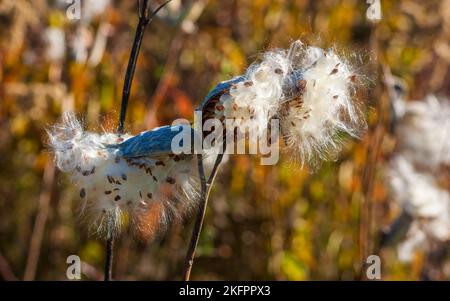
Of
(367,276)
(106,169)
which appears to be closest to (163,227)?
(106,169)

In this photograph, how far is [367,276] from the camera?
188 cm

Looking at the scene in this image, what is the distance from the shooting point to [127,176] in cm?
111

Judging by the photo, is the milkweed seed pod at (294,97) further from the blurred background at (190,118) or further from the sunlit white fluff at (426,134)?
the sunlit white fluff at (426,134)

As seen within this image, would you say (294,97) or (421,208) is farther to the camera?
(421,208)

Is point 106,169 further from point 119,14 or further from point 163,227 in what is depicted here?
point 119,14

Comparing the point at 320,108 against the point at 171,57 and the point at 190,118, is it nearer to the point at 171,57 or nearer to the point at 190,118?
the point at 171,57

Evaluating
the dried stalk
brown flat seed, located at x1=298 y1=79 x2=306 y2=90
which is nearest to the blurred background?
the dried stalk

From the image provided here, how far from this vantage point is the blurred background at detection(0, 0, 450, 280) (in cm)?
252

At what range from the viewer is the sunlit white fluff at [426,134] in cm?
286

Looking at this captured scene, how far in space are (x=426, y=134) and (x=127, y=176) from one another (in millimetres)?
2004

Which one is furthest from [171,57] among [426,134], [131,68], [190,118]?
[131,68]

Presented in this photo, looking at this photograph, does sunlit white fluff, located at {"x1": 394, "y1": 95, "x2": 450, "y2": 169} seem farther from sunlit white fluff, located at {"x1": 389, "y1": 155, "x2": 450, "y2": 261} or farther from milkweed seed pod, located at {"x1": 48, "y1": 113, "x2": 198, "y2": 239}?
milkweed seed pod, located at {"x1": 48, "y1": 113, "x2": 198, "y2": 239}
